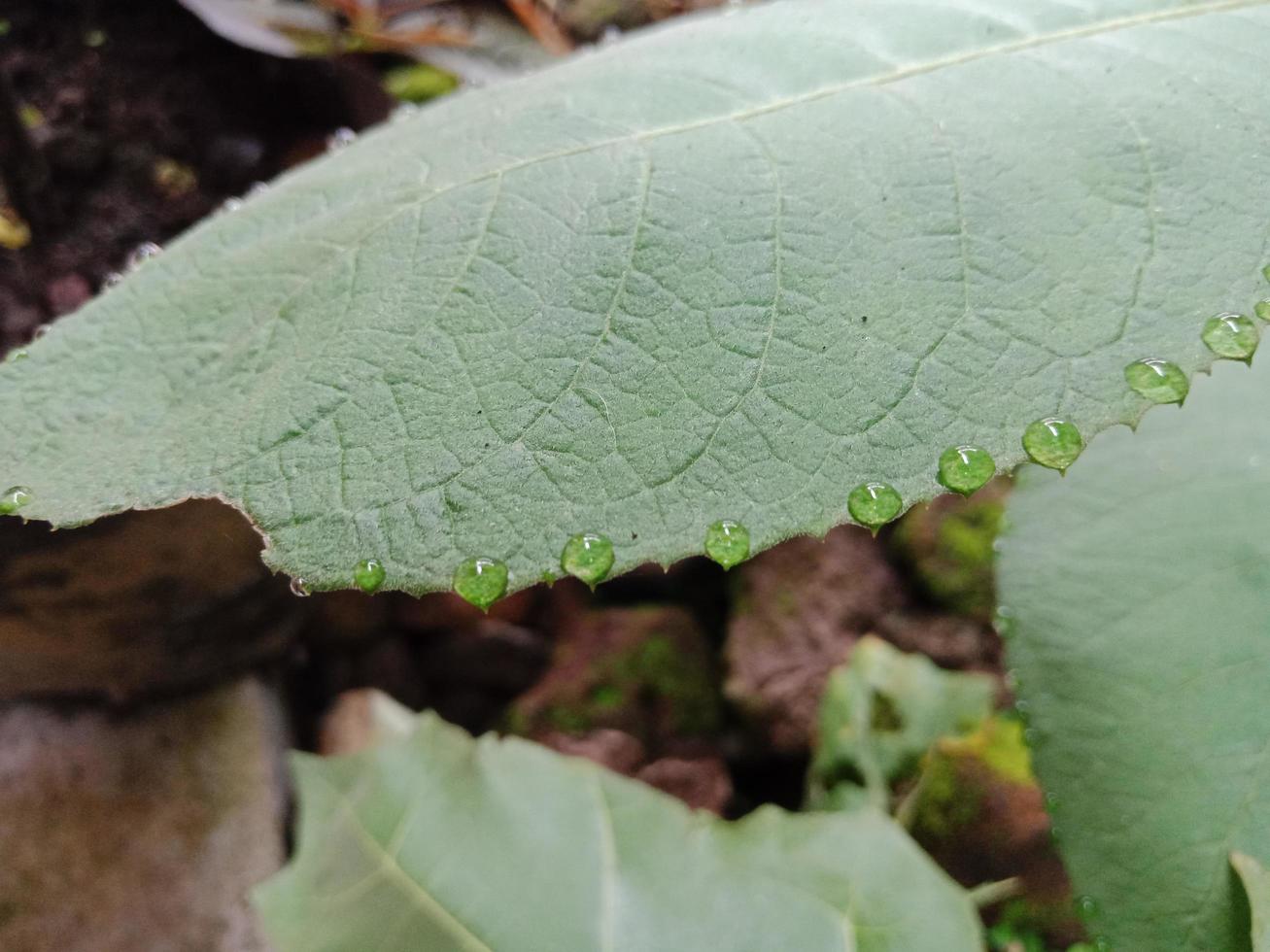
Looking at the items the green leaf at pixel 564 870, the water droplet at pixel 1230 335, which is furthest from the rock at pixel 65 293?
the water droplet at pixel 1230 335

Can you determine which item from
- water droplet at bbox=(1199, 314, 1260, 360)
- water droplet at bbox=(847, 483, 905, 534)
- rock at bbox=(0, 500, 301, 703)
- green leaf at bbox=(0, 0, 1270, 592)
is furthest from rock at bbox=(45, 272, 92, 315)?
water droplet at bbox=(1199, 314, 1260, 360)

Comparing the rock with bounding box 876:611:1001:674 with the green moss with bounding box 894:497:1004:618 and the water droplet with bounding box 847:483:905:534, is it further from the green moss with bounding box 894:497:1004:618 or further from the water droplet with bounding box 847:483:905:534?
the water droplet with bounding box 847:483:905:534

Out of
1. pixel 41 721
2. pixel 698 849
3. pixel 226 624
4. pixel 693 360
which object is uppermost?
pixel 693 360

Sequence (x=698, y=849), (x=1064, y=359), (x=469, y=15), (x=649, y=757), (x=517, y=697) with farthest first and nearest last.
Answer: (x=469, y=15)
(x=517, y=697)
(x=649, y=757)
(x=698, y=849)
(x=1064, y=359)

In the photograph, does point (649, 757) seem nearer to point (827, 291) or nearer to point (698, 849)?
point (698, 849)

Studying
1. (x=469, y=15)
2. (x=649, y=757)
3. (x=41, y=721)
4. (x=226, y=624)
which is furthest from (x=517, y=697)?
(x=469, y=15)

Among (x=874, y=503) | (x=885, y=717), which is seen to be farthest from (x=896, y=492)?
(x=885, y=717)

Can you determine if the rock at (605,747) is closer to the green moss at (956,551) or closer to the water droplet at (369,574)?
the green moss at (956,551)

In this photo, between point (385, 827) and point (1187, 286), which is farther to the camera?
point (385, 827)
